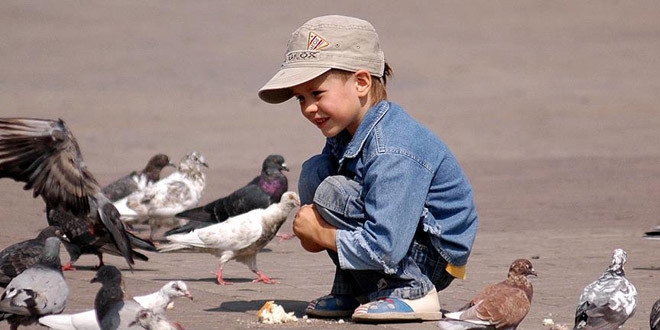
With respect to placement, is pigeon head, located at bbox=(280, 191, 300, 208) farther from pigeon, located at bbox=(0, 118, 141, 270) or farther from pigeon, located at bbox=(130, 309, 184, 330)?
pigeon, located at bbox=(130, 309, 184, 330)

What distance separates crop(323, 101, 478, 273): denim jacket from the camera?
6.45 meters

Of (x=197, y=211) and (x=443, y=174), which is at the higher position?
(x=443, y=174)

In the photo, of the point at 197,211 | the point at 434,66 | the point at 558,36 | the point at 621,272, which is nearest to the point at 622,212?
the point at 197,211

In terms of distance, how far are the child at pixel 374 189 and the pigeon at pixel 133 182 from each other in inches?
196

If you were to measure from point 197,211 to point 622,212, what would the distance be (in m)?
4.35

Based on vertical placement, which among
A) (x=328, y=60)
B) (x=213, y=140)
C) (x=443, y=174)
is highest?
(x=328, y=60)

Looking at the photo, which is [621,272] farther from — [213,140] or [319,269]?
[213,140]

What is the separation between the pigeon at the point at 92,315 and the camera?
5898 millimetres

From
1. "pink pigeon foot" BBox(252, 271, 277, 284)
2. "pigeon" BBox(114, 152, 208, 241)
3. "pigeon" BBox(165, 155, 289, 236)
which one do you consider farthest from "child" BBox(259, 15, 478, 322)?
"pigeon" BBox(114, 152, 208, 241)

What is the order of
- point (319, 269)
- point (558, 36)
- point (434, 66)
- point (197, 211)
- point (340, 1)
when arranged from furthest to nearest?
1. point (340, 1)
2. point (558, 36)
3. point (434, 66)
4. point (197, 211)
5. point (319, 269)

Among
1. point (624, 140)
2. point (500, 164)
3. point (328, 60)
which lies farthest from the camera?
point (624, 140)

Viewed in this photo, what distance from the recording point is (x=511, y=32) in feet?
98.7

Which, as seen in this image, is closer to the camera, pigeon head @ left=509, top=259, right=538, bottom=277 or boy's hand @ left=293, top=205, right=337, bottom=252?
boy's hand @ left=293, top=205, right=337, bottom=252

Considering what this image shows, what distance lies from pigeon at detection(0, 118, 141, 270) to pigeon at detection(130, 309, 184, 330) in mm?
1605
